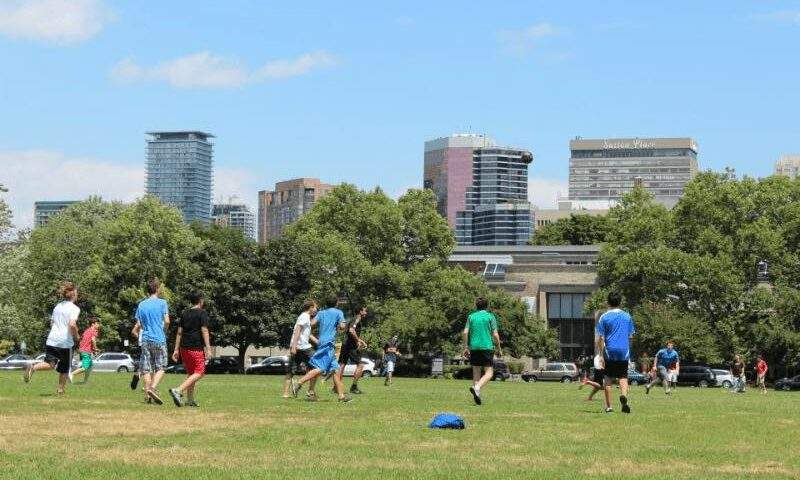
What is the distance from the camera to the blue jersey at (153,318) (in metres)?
23.0

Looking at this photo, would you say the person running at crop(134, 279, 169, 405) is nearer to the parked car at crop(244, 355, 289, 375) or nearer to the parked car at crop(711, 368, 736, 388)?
the parked car at crop(711, 368, 736, 388)

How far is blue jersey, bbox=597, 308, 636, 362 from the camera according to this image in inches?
840

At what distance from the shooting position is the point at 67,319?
23844 mm

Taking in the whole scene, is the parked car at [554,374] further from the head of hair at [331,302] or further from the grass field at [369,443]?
the grass field at [369,443]

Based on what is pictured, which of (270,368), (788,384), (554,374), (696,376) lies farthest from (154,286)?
(554,374)

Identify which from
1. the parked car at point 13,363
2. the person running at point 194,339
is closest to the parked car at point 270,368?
the parked car at point 13,363

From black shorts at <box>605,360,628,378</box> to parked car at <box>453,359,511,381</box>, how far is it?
6067 cm

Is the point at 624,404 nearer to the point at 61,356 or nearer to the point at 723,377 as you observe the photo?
the point at 61,356

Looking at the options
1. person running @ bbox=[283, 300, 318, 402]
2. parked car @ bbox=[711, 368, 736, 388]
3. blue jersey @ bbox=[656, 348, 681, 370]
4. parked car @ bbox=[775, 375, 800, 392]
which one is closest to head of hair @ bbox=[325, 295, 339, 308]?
person running @ bbox=[283, 300, 318, 402]

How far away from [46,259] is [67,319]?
75645 mm

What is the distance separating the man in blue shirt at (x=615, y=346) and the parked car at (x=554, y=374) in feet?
223

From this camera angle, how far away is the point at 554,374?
8969 centimetres

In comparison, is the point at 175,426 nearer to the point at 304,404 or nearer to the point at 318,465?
the point at 318,465

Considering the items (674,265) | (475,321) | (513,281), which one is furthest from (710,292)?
(475,321)
